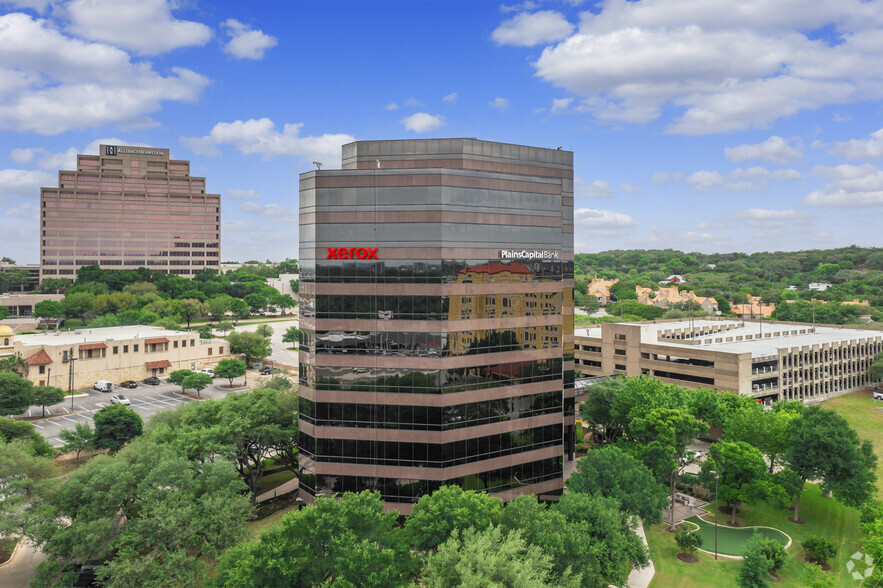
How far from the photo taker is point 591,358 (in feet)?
343

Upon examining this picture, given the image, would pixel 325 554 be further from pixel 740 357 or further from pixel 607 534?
pixel 740 357

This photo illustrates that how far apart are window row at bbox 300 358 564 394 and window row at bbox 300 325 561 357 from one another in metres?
1.56

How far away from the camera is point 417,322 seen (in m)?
46.3

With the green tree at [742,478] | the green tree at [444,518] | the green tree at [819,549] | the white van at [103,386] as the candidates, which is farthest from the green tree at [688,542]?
the white van at [103,386]

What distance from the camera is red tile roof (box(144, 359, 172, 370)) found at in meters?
114

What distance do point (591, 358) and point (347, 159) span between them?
71.3 meters

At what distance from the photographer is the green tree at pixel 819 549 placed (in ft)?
146

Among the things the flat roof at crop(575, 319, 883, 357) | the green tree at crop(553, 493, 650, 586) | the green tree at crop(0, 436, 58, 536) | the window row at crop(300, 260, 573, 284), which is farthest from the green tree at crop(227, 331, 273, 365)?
the green tree at crop(553, 493, 650, 586)

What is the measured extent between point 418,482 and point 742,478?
111 ft

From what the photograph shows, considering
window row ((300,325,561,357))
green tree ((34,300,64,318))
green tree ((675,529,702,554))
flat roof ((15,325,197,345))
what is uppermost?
window row ((300,325,561,357))

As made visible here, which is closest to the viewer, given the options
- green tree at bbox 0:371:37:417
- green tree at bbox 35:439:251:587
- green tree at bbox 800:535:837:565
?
green tree at bbox 35:439:251:587

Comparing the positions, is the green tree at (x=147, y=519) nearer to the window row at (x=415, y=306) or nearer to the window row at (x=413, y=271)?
the window row at (x=415, y=306)

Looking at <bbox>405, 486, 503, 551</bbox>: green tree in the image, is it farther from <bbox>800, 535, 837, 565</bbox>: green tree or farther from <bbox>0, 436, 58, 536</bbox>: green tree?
<bbox>800, 535, 837, 565</bbox>: green tree

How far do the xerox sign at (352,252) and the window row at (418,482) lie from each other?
20179mm
